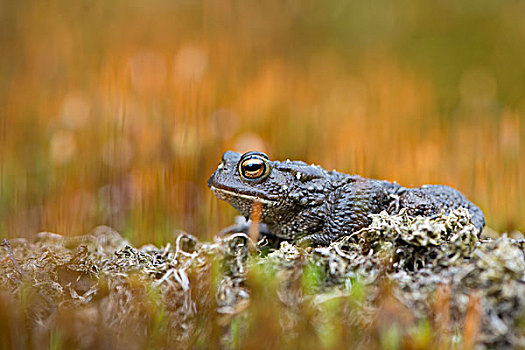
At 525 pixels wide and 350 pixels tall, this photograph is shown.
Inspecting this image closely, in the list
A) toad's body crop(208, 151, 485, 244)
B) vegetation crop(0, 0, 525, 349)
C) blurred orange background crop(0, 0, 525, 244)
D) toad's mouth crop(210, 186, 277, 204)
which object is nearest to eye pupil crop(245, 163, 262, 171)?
toad's body crop(208, 151, 485, 244)

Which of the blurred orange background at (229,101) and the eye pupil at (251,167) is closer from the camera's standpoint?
the eye pupil at (251,167)

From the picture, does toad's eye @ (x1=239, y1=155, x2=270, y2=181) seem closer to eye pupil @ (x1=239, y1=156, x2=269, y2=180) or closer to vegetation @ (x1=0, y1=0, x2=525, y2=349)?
eye pupil @ (x1=239, y1=156, x2=269, y2=180)

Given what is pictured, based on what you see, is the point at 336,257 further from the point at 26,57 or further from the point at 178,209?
the point at 26,57

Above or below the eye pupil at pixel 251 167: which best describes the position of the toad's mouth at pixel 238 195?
below

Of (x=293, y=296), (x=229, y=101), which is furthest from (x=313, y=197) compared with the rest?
(x=229, y=101)

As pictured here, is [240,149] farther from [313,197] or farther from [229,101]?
[313,197]

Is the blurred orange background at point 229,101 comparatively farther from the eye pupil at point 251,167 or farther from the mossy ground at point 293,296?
the mossy ground at point 293,296

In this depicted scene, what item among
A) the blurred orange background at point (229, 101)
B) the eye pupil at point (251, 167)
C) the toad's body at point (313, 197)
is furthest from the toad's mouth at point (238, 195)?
the blurred orange background at point (229, 101)
